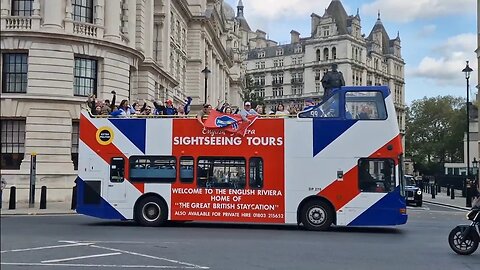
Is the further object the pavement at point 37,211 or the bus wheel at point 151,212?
the pavement at point 37,211

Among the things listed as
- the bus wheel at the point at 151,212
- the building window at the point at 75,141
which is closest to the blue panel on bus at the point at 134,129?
the bus wheel at the point at 151,212

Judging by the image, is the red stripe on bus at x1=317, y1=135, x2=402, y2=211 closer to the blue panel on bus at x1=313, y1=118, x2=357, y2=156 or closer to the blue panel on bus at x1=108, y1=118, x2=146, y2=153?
the blue panel on bus at x1=313, y1=118, x2=357, y2=156

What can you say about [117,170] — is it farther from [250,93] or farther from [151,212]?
[250,93]

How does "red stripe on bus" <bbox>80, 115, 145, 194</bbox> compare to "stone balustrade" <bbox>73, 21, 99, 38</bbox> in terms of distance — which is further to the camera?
"stone balustrade" <bbox>73, 21, 99, 38</bbox>

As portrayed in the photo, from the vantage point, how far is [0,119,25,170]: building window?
31062 mm

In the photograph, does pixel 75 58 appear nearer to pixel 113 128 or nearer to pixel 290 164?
pixel 113 128

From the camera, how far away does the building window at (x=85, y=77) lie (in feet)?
108

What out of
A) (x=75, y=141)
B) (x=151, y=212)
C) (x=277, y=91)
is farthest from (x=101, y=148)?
(x=277, y=91)

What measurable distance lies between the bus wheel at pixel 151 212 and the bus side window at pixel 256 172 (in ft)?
9.09

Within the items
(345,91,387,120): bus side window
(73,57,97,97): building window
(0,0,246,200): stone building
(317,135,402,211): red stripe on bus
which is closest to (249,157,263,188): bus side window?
(317,135,402,211): red stripe on bus

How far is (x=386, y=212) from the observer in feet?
57.0

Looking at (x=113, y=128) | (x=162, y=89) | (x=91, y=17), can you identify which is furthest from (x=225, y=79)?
(x=113, y=128)

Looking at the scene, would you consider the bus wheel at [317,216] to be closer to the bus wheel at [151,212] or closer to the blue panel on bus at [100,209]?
the bus wheel at [151,212]

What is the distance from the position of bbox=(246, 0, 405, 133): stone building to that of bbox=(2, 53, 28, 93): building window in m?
96.2
